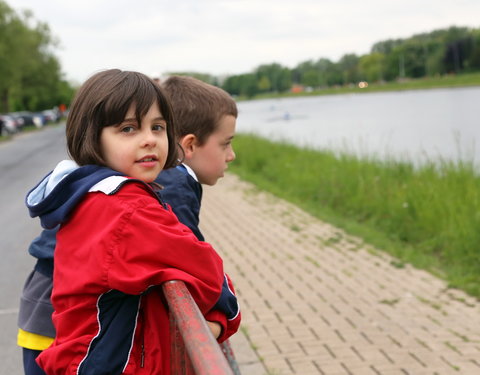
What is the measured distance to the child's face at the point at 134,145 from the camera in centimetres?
178

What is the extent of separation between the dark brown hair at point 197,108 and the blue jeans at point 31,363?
0.96m

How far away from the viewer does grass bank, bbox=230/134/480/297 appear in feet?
21.8

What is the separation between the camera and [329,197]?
10758 mm

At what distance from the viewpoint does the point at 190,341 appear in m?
1.21

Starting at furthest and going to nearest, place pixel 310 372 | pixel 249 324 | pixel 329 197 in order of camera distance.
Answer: pixel 329 197 < pixel 249 324 < pixel 310 372

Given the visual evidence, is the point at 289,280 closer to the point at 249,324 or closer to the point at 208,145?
the point at 249,324

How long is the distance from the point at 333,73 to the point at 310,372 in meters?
157

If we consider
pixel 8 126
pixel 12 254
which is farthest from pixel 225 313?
pixel 8 126

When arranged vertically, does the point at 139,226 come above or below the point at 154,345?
above

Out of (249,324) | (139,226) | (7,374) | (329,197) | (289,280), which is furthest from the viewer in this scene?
(329,197)

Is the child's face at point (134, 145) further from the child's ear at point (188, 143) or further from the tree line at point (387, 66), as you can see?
the tree line at point (387, 66)

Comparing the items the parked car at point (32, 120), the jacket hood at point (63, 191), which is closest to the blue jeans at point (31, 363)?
the jacket hood at point (63, 191)

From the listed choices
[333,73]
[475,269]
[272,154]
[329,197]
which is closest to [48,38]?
Answer: [272,154]

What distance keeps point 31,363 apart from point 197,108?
1.09 m
